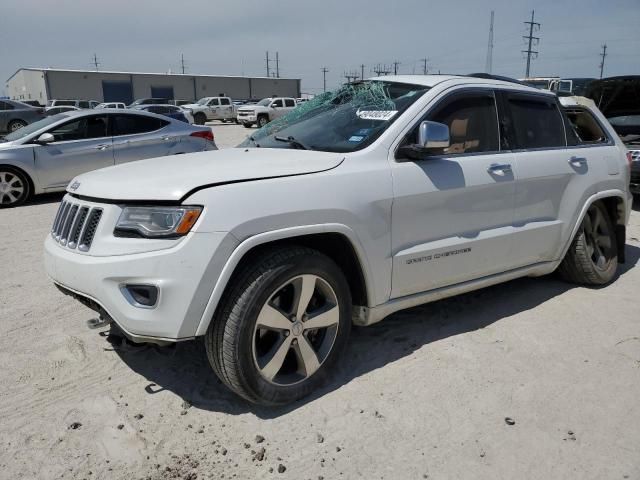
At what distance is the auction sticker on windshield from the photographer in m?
3.40

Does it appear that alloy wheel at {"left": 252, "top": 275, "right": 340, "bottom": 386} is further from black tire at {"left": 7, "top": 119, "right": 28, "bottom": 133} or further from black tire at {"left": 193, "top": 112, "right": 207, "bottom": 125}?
black tire at {"left": 193, "top": 112, "right": 207, "bottom": 125}

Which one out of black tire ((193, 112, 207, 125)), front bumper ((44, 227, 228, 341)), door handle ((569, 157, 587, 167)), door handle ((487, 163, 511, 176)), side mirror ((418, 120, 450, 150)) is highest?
side mirror ((418, 120, 450, 150))

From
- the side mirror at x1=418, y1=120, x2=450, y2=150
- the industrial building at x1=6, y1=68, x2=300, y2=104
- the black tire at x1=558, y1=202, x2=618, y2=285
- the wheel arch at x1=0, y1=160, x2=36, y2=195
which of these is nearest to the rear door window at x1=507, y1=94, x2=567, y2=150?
the black tire at x1=558, y1=202, x2=618, y2=285

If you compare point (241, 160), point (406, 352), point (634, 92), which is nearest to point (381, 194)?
point (241, 160)

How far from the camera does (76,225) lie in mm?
2908

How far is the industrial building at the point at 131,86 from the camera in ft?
199

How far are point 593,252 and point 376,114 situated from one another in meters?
2.70

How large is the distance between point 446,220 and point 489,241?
1.51ft

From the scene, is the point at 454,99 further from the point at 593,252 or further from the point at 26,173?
the point at 26,173

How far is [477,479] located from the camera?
95.6 inches

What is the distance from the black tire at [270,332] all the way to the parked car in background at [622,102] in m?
7.16

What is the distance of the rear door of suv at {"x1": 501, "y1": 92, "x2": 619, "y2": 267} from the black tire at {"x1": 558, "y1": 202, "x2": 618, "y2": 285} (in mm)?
360

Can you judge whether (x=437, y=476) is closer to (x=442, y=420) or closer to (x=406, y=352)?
(x=442, y=420)

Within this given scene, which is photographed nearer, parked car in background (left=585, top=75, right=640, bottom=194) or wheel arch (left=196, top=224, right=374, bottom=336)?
wheel arch (left=196, top=224, right=374, bottom=336)
